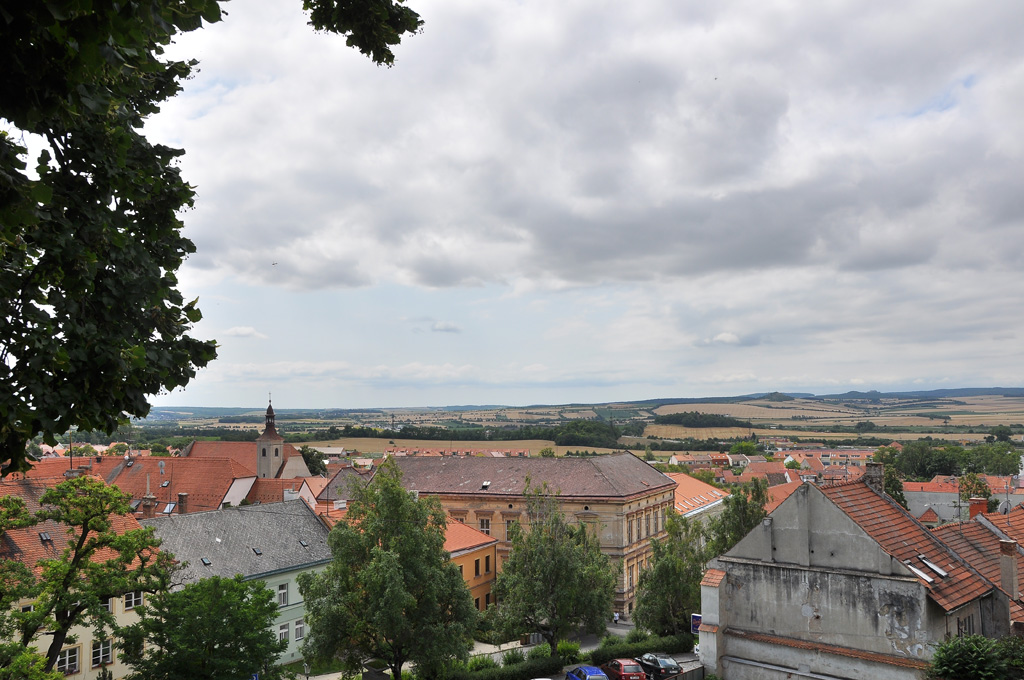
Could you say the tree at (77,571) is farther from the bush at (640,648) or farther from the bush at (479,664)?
the bush at (640,648)

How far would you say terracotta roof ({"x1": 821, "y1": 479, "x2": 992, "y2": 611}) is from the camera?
76.9 ft

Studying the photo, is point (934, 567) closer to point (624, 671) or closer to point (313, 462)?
point (624, 671)

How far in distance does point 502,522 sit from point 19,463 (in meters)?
53.2

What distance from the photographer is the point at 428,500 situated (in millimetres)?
32031

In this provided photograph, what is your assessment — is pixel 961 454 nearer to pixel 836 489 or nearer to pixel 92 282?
pixel 836 489

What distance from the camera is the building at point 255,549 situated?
125 feet

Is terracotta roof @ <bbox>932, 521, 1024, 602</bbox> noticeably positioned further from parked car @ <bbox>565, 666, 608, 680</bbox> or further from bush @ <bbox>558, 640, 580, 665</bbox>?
bush @ <bbox>558, 640, 580, 665</bbox>

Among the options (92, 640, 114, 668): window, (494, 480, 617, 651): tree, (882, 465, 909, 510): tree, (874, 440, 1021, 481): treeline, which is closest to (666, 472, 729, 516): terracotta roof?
(882, 465, 909, 510): tree

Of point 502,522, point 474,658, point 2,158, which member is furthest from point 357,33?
point 502,522

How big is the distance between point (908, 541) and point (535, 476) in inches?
1525

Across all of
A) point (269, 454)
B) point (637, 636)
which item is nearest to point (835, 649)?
point (637, 636)

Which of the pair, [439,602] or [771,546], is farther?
[439,602]

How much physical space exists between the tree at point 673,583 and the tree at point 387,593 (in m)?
12.9

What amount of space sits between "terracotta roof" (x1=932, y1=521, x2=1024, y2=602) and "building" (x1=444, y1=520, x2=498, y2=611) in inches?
1169
